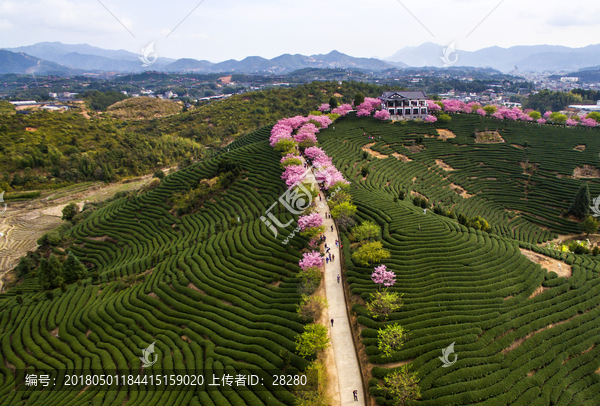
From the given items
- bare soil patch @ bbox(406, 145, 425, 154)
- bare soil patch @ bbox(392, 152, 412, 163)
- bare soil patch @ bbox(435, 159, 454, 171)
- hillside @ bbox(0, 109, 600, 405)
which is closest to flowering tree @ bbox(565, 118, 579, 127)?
hillside @ bbox(0, 109, 600, 405)

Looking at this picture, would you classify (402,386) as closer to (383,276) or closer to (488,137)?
(383,276)

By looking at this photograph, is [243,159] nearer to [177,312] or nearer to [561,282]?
[177,312]

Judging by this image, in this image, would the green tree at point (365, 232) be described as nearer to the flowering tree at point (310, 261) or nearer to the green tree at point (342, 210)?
the green tree at point (342, 210)

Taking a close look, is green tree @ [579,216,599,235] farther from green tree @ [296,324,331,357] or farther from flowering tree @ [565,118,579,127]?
flowering tree @ [565,118,579,127]

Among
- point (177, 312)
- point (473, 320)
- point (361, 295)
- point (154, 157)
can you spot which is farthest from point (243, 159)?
point (154, 157)

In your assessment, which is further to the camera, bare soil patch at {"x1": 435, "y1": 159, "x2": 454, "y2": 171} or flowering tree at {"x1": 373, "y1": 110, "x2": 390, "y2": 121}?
flowering tree at {"x1": 373, "y1": 110, "x2": 390, "y2": 121}
